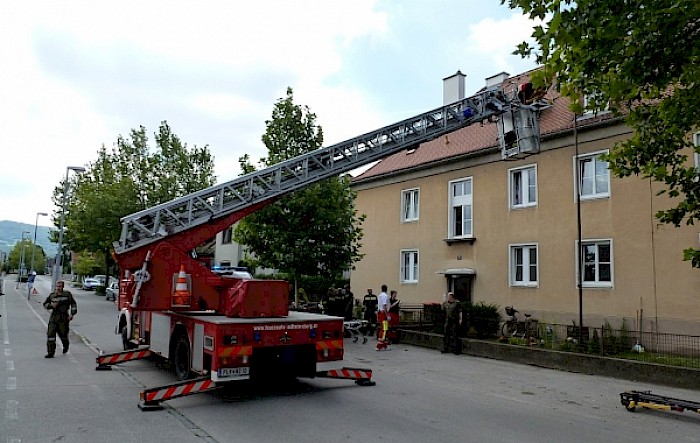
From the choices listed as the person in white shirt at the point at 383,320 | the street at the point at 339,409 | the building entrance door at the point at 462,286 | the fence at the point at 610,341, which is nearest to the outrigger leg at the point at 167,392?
the street at the point at 339,409

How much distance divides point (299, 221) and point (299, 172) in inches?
242

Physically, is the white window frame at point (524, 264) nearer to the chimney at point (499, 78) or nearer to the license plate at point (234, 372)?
the chimney at point (499, 78)

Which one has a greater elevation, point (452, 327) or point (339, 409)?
point (452, 327)

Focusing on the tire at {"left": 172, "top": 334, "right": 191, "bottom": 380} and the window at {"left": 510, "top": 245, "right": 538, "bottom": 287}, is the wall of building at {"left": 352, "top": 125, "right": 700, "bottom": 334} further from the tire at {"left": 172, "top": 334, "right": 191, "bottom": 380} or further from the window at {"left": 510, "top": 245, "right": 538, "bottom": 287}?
the tire at {"left": 172, "top": 334, "right": 191, "bottom": 380}

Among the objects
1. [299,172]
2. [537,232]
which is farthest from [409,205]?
[299,172]

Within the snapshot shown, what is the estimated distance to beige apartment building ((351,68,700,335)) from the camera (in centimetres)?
1463

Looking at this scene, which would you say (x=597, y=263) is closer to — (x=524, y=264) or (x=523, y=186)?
(x=524, y=264)

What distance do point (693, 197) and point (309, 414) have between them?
638 cm

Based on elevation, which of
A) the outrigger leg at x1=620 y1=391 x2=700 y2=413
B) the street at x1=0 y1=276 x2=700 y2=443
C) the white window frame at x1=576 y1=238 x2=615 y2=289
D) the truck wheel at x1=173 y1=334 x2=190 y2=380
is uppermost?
the white window frame at x1=576 y1=238 x2=615 y2=289

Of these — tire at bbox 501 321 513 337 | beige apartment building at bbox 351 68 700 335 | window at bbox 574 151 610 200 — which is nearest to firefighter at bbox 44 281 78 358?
tire at bbox 501 321 513 337

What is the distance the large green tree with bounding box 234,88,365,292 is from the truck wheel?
26.0ft

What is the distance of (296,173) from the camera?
11391mm

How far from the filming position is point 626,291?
1509cm

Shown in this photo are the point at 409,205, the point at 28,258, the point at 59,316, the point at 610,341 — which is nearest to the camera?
the point at 59,316
